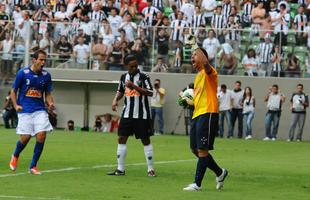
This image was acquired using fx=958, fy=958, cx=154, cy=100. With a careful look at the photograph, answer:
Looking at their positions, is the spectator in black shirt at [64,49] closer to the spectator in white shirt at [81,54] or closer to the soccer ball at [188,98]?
the spectator in white shirt at [81,54]

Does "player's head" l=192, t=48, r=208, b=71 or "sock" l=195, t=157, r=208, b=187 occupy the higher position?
"player's head" l=192, t=48, r=208, b=71

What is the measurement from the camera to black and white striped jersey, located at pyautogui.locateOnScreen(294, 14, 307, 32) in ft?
109

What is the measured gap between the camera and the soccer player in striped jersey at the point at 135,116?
667 inches

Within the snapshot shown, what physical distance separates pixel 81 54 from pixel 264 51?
6.75m

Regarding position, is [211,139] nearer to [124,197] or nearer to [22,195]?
[124,197]

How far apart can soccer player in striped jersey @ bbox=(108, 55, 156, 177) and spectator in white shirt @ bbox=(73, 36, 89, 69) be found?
692 inches

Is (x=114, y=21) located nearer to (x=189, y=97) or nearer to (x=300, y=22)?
(x=300, y=22)

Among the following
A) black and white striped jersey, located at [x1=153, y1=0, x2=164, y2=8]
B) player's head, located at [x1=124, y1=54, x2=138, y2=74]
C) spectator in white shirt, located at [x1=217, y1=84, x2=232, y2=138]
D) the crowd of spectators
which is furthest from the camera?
black and white striped jersey, located at [x1=153, y1=0, x2=164, y2=8]

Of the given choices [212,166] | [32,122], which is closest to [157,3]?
[32,122]

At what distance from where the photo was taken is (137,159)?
21.0 meters

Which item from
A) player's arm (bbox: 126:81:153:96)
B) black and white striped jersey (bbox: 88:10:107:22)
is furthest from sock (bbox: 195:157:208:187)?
black and white striped jersey (bbox: 88:10:107:22)

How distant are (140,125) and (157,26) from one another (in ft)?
57.2

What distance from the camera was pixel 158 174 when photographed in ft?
56.7

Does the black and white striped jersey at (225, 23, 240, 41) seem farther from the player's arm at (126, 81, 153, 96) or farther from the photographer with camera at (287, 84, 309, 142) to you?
the player's arm at (126, 81, 153, 96)
